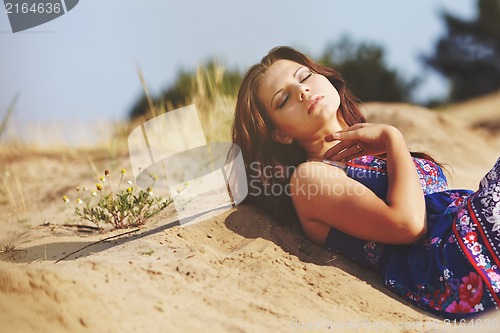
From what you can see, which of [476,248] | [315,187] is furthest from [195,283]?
[476,248]

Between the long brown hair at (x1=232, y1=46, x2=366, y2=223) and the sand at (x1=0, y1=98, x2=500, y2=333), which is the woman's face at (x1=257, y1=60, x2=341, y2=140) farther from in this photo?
the sand at (x1=0, y1=98, x2=500, y2=333)

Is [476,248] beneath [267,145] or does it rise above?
beneath

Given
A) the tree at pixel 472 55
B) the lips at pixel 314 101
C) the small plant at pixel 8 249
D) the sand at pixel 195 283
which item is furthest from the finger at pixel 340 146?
the tree at pixel 472 55

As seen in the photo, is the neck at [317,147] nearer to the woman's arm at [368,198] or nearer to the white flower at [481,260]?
the woman's arm at [368,198]

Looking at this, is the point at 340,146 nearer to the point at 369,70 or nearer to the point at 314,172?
the point at 314,172

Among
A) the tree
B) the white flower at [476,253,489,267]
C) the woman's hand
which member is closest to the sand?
the white flower at [476,253,489,267]

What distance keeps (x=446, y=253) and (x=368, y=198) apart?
401 millimetres

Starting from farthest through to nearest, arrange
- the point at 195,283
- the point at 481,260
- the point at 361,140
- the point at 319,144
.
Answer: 1. the point at 319,144
2. the point at 361,140
3. the point at 481,260
4. the point at 195,283

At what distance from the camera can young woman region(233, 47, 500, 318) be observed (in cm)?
263

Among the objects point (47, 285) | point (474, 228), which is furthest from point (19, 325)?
point (474, 228)

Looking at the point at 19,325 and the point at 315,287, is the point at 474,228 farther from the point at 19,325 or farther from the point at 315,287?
the point at 19,325

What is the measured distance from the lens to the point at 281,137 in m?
3.17

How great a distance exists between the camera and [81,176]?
554cm

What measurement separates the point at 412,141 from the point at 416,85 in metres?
17.1
